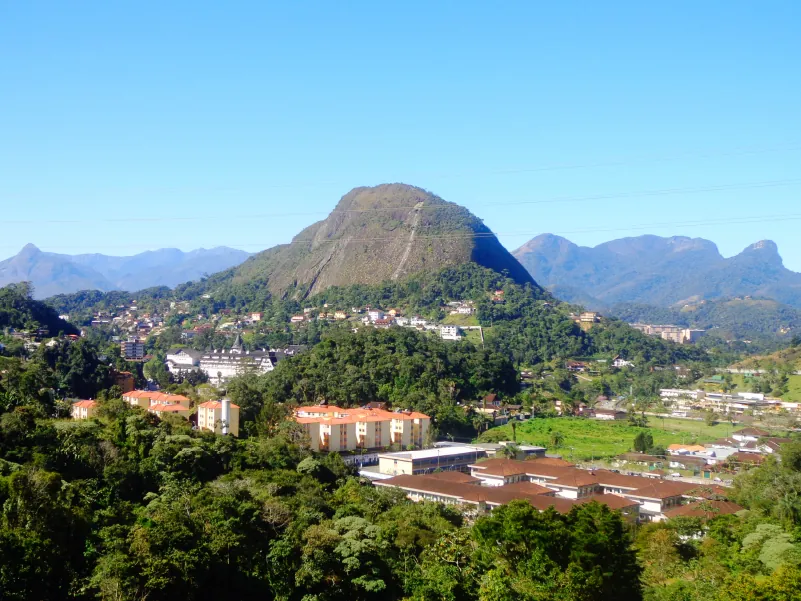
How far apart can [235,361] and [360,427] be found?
27381 mm

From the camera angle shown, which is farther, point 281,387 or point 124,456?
point 281,387

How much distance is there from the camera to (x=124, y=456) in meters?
20.9

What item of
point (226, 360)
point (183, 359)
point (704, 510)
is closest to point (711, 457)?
point (704, 510)

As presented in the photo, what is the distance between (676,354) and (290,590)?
62246mm

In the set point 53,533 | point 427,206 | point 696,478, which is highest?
point 427,206

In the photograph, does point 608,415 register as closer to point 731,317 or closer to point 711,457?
point 711,457

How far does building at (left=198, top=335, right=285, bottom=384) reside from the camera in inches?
2180

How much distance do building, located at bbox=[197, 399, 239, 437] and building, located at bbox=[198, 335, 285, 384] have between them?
24192 mm

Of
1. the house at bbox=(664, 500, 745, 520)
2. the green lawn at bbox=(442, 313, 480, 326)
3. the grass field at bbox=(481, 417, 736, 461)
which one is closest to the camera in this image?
the house at bbox=(664, 500, 745, 520)

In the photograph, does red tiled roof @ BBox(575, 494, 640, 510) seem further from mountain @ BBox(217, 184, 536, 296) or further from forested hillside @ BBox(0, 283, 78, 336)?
mountain @ BBox(217, 184, 536, 296)

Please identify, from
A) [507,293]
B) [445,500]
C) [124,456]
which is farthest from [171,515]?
[507,293]

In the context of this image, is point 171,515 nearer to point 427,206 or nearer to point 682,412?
point 682,412

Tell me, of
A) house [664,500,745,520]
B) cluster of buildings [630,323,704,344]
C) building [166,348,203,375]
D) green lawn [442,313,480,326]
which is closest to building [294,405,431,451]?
house [664,500,745,520]

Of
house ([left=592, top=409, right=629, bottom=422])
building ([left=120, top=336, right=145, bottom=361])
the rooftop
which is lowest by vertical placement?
house ([left=592, top=409, right=629, bottom=422])
